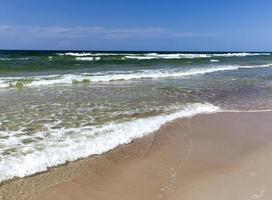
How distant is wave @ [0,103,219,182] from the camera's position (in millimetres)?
6086

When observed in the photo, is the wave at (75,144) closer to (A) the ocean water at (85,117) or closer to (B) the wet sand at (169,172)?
(A) the ocean water at (85,117)

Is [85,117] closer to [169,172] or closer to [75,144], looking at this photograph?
[75,144]

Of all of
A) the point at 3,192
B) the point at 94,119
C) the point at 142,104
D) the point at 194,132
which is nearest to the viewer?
the point at 3,192

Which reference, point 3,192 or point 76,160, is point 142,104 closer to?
point 76,160

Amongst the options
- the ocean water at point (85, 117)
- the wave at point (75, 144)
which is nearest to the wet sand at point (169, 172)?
the wave at point (75, 144)

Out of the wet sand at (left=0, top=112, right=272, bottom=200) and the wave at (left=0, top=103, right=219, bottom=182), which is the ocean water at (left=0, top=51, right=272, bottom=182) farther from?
the wet sand at (left=0, top=112, right=272, bottom=200)

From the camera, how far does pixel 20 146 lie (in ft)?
23.4

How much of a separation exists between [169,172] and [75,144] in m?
1.98

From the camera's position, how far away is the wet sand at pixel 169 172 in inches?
208

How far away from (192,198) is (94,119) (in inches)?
196

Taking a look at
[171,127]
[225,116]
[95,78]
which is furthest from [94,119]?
[95,78]

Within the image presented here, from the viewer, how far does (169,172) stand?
20.4 ft

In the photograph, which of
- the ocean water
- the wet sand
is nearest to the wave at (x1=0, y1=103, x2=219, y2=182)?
the ocean water

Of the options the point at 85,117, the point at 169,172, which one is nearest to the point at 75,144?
the point at 169,172
